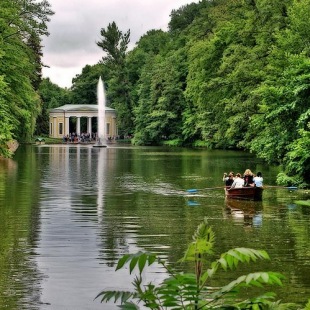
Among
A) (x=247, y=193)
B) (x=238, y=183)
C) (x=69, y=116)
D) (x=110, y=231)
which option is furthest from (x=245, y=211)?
(x=69, y=116)

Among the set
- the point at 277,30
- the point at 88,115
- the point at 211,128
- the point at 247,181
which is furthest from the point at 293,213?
the point at 88,115

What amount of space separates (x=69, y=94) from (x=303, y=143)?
12402 centimetres

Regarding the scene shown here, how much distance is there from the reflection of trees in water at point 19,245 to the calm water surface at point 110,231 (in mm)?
18

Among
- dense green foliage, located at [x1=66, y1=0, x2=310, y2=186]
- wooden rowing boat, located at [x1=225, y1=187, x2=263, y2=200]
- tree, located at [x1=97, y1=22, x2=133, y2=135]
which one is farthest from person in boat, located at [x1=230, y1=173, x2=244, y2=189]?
tree, located at [x1=97, y1=22, x2=133, y2=135]

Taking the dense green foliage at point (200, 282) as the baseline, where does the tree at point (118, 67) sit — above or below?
above

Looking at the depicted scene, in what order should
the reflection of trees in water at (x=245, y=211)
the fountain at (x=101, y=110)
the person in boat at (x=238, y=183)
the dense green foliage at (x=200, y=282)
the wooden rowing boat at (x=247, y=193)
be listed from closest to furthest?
1. the dense green foliage at (x=200, y=282)
2. the reflection of trees in water at (x=245, y=211)
3. the wooden rowing boat at (x=247, y=193)
4. the person in boat at (x=238, y=183)
5. the fountain at (x=101, y=110)

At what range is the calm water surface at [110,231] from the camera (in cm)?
1123

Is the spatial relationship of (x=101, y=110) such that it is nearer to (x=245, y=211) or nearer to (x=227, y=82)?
(x=227, y=82)

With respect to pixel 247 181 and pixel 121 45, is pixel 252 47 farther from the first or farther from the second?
pixel 121 45

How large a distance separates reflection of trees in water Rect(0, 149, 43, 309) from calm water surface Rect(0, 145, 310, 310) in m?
0.02

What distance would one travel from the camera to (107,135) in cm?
13550

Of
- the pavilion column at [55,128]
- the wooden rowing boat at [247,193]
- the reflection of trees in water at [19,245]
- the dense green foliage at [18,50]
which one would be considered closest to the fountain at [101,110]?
the pavilion column at [55,128]

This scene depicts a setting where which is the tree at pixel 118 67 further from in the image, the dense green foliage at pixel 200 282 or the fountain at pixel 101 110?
the dense green foliage at pixel 200 282

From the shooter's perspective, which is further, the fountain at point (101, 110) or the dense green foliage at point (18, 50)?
the fountain at point (101, 110)
